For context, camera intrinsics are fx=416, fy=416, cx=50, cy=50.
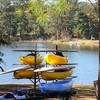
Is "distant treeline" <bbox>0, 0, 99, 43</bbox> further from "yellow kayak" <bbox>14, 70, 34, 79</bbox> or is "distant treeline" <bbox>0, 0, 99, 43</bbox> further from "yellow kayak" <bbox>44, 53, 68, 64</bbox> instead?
"yellow kayak" <bbox>44, 53, 68, 64</bbox>

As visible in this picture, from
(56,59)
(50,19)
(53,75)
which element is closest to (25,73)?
(53,75)

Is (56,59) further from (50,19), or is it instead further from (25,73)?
(50,19)

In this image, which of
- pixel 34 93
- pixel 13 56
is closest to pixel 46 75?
pixel 34 93

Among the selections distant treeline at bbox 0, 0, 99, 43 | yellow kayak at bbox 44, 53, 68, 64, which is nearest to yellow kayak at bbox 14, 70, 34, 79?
yellow kayak at bbox 44, 53, 68, 64

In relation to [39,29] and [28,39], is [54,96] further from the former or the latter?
[39,29]

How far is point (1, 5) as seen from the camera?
60.2m

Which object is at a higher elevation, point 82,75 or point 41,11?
point 41,11

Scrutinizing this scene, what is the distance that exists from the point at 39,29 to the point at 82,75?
145 feet

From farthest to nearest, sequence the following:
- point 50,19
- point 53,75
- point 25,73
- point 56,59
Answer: point 50,19 < point 25,73 < point 53,75 < point 56,59

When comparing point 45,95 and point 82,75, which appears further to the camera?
point 82,75

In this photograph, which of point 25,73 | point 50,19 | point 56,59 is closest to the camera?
point 56,59

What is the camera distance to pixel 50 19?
225 ft

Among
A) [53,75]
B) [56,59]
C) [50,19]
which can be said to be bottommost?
[53,75]

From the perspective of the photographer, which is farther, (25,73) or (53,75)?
(25,73)
